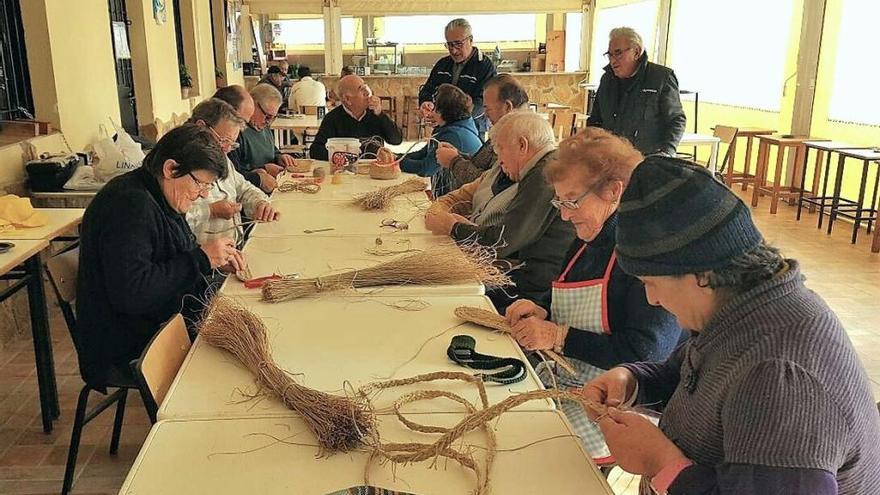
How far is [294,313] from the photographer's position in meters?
2.06

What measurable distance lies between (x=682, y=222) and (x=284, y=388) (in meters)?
0.91

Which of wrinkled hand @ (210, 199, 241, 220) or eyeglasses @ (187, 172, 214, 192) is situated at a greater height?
eyeglasses @ (187, 172, 214, 192)

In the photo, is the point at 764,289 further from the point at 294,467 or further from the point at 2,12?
the point at 2,12

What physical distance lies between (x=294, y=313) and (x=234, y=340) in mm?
338

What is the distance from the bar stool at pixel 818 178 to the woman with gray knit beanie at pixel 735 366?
234 inches

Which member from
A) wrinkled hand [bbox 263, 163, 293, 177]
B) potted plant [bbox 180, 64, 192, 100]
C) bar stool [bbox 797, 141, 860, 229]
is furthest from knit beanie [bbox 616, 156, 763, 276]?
potted plant [bbox 180, 64, 192, 100]

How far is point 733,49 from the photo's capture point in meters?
9.34

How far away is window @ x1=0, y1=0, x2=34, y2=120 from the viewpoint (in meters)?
4.28

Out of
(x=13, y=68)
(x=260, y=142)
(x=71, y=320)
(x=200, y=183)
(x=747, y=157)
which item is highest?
(x=13, y=68)

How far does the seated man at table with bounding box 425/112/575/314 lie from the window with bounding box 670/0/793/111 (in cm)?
665

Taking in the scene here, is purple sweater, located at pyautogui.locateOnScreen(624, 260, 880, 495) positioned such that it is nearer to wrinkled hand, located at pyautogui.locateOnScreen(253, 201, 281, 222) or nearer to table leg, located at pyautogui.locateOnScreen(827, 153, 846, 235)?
wrinkled hand, located at pyautogui.locateOnScreen(253, 201, 281, 222)

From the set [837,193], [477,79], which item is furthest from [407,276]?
[837,193]

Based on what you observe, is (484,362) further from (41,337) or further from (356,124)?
(356,124)

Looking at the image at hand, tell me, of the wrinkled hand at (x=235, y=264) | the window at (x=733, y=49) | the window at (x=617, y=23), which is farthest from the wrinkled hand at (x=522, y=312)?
the window at (x=617, y=23)
